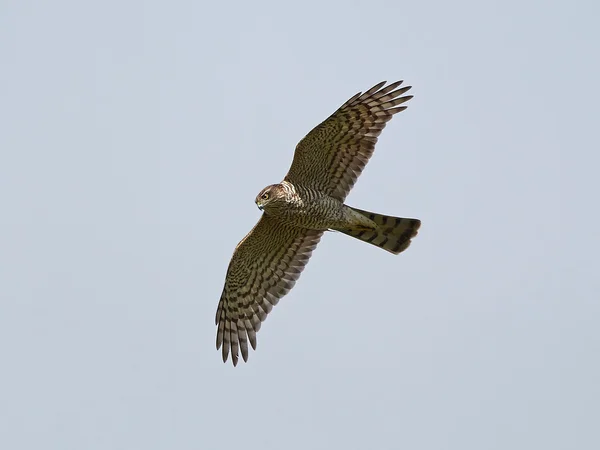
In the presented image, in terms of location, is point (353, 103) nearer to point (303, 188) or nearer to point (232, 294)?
point (303, 188)

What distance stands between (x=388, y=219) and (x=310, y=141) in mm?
1972

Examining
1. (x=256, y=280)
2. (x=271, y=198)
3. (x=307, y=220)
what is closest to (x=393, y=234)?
(x=307, y=220)

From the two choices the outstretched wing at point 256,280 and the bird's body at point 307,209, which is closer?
the bird's body at point 307,209

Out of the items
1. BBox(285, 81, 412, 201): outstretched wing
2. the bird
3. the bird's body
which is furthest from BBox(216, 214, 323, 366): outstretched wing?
BBox(285, 81, 412, 201): outstretched wing

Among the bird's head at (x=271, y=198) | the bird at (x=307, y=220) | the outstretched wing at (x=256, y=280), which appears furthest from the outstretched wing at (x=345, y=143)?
the outstretched wing at (x=256, y=280)

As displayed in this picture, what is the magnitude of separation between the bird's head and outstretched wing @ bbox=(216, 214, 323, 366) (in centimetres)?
108

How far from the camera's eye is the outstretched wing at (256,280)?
17.1 meters

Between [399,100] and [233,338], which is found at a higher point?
[399,100]

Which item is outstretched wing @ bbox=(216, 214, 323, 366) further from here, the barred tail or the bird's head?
the bird's head

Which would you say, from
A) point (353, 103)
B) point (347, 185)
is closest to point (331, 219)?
point (347, 185)

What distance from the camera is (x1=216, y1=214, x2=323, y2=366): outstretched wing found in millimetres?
17062

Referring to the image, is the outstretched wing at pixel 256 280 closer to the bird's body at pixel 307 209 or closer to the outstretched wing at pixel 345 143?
the bird's body at pixel 307 209

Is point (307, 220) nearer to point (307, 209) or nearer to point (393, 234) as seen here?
point (307, 209)

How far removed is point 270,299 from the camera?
57.2ft
